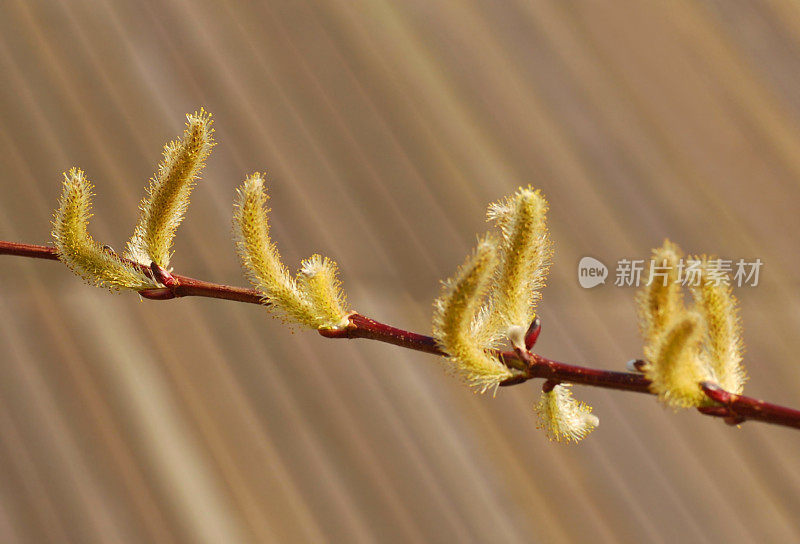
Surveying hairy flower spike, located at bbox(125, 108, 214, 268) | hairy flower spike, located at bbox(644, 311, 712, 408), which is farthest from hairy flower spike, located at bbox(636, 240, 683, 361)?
hairy flower spike, located at bbox(125, 108, 214, 268)

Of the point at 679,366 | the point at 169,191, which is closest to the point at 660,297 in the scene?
the point at 679,366

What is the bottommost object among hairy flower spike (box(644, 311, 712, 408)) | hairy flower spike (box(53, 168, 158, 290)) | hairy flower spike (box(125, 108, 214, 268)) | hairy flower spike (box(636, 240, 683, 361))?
hairy flower spike (box(53, 168, 158, 290))

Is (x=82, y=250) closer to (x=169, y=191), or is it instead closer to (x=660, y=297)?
(x=169, y=191)

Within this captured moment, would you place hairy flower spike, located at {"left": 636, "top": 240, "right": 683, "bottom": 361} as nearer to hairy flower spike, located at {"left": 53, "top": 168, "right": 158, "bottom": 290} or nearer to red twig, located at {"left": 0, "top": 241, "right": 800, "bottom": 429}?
red twig, located at {"left": 0, "top": 241, "right": 800, "bottom": 429}

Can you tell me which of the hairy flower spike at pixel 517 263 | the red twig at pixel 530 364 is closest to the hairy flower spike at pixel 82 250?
the red twig at pixel 530 364

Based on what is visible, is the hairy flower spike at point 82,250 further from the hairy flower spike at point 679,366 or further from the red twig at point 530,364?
the hairy flower spike at point 679,366

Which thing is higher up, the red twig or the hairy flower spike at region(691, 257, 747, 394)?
the hairy flower spike at region(691, 257, 747, 394)
